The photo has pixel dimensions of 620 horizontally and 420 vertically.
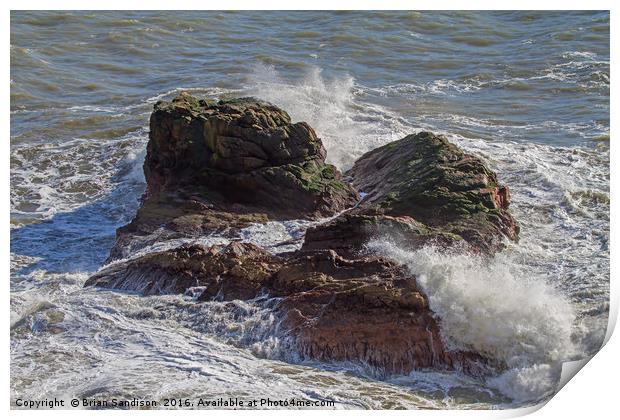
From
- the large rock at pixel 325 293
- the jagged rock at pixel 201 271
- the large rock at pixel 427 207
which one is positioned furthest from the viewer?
the large rock at pixel 427 207

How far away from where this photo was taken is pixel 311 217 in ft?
37.2

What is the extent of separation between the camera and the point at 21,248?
1151 cm

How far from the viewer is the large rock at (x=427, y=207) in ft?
32.4

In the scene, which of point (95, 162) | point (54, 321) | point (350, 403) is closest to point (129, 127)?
point (95, 162)

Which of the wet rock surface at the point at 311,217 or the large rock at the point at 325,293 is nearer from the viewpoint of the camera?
the large rock at the point at 325,293

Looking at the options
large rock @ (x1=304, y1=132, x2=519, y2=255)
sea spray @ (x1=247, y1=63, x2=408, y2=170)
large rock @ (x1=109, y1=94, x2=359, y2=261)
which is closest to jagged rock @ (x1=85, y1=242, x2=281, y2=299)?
large rock @ (x1=304, y1=132, x2=519, y2=255)

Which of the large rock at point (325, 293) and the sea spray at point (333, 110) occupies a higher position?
the sea spray at point (333, 110)

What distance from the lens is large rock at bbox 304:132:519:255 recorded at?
32.4 feet

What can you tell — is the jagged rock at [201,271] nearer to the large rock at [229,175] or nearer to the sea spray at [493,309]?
the large rock at [229,175]

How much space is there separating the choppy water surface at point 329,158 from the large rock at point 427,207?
0.33 m

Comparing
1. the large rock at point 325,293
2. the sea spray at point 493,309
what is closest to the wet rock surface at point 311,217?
the large rock at point 325,293

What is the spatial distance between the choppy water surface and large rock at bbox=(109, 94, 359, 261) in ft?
1.79

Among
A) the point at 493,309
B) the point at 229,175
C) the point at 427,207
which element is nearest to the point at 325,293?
the point at 493,309

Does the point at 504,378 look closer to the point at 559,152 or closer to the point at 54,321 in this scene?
the point at 54,321
